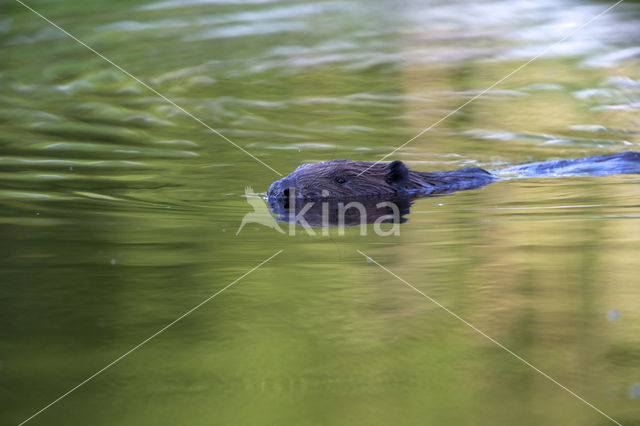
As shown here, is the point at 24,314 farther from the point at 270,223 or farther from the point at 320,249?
the point at 270,223

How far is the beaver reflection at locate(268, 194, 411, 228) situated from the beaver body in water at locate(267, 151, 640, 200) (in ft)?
0.28

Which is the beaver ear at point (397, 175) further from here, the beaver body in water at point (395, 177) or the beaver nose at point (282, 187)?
the beaver nose at point (282, 187)

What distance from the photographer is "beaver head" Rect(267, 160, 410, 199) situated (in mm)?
6930

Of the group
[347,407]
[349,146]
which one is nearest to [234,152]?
[349,146]

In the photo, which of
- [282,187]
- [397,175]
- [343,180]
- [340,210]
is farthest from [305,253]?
[397,175]

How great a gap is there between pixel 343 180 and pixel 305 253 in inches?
89.1

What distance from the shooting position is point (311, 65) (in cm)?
1391

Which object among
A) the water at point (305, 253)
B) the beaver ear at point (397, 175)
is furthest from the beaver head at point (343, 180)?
the water at point (305, 253)

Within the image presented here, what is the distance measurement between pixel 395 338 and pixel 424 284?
807 mm

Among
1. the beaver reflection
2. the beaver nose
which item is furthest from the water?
the beaver nose

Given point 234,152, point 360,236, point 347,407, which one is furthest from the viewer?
point 234,152

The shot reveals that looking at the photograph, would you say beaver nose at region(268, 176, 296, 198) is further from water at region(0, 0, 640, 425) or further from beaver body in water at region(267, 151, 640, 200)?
water at region(0, 0, 640, 425)

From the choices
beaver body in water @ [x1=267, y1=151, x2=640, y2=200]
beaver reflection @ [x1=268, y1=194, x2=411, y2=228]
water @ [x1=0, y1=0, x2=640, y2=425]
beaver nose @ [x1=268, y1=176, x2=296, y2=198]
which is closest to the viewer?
water @ [x1=0, y1=0, x2=640, y2=425]

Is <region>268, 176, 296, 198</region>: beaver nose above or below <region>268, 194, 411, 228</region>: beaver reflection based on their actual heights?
above
